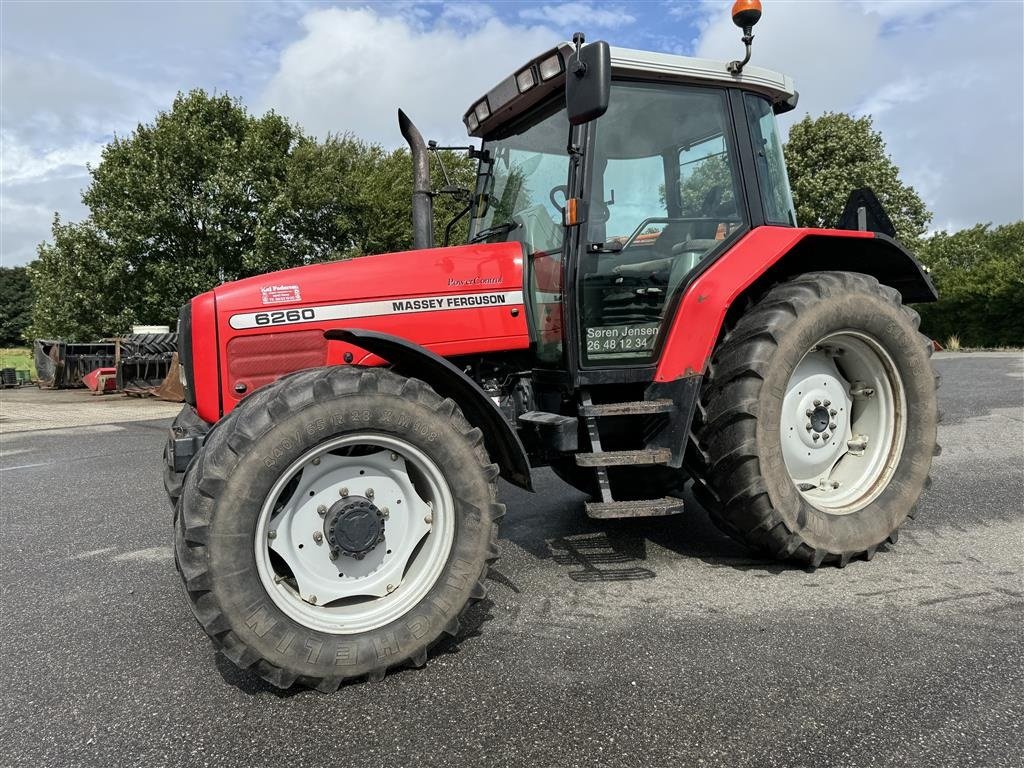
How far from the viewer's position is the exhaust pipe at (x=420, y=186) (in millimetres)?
3611

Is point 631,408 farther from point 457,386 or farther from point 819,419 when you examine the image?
point 819,419

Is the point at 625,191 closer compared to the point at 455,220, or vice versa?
the point at 625,191

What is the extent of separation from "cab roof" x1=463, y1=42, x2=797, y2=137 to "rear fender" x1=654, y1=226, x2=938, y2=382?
800mm

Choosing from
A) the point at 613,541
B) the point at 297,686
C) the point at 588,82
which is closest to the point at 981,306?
the point at 613,541

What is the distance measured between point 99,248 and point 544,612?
22796 millimetres

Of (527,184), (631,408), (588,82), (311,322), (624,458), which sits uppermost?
(588,82)

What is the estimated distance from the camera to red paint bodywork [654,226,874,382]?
3443mm

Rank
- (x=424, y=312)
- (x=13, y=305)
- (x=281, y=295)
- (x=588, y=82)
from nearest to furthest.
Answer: (x=588, y=82)
(x=281, y=295)
(x=424, y=312)
(x=13, y=305)

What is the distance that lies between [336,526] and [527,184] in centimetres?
207

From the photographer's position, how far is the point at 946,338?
24.8 m

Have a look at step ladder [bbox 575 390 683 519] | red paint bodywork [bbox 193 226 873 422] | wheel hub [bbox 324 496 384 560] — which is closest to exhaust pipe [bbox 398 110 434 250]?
red paint bodywork [bbox 193 226 873 422]

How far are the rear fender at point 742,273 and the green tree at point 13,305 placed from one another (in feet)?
206

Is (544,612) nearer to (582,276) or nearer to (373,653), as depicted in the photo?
(373,653)

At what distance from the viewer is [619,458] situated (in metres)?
3.27
